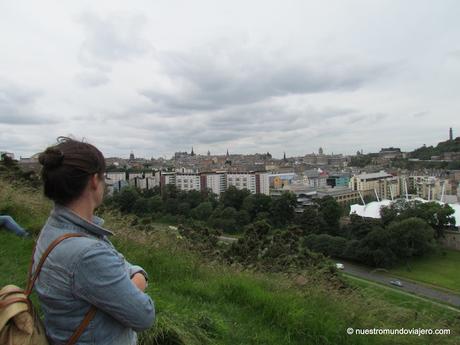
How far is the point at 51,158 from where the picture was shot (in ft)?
3.80

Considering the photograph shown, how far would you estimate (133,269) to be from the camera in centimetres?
141

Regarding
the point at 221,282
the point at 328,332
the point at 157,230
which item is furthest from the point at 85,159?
the point at 157,230

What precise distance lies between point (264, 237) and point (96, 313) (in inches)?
259

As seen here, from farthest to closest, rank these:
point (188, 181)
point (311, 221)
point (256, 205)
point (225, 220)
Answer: point (188, 181) → point (256, 205) → point (225, 220) → point (311, 221)

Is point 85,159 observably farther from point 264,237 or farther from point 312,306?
point 264,237

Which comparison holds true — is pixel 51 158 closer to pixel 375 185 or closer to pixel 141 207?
pixel 141 207

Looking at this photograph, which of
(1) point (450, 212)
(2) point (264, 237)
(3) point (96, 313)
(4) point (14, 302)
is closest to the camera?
(4) point (14, 302)

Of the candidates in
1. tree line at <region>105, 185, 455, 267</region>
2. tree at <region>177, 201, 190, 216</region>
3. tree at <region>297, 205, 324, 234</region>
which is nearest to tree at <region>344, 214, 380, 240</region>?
tree line at <region>105, 185, 455, 267</region>

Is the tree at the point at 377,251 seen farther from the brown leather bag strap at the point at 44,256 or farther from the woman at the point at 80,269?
the brown leather bag strap at the point at 44,256

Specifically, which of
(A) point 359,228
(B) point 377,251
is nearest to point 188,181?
(A) point 359,228

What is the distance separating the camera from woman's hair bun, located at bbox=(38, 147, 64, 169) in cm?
116

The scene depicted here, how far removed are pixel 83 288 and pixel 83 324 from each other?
A: 15 centimetres

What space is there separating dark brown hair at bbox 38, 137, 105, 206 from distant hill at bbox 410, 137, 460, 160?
394 feet

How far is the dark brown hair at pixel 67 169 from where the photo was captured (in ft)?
3.84
